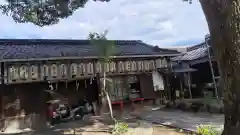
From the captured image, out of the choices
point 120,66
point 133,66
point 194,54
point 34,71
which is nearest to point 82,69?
point 120,66

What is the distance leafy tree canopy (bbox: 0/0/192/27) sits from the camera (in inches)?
347

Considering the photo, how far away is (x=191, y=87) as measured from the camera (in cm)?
1734

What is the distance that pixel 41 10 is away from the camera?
30.5 feet

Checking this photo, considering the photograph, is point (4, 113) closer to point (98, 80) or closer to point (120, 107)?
point (98, 80)

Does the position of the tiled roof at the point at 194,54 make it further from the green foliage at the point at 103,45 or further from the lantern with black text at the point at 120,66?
the green foliage at the point at 103,45

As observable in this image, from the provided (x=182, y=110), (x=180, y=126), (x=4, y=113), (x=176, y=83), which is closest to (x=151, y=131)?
(x=180, y=126)

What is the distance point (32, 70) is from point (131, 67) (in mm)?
5532

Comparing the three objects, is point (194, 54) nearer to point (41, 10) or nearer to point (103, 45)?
point (103, 45)

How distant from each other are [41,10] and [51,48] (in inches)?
220

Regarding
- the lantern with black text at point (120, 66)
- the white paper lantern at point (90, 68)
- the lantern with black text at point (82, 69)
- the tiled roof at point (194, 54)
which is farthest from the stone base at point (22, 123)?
the tiled roof at point (194, 54)

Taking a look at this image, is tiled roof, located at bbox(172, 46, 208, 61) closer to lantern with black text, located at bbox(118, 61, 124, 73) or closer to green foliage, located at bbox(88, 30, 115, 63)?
lantern with black text, located at bbox(118, 61, 124, 73)

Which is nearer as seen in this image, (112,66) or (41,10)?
(41,10)

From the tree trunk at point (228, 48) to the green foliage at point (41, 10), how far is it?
5.98 metres

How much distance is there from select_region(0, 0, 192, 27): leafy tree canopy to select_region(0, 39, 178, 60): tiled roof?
2.52 m
